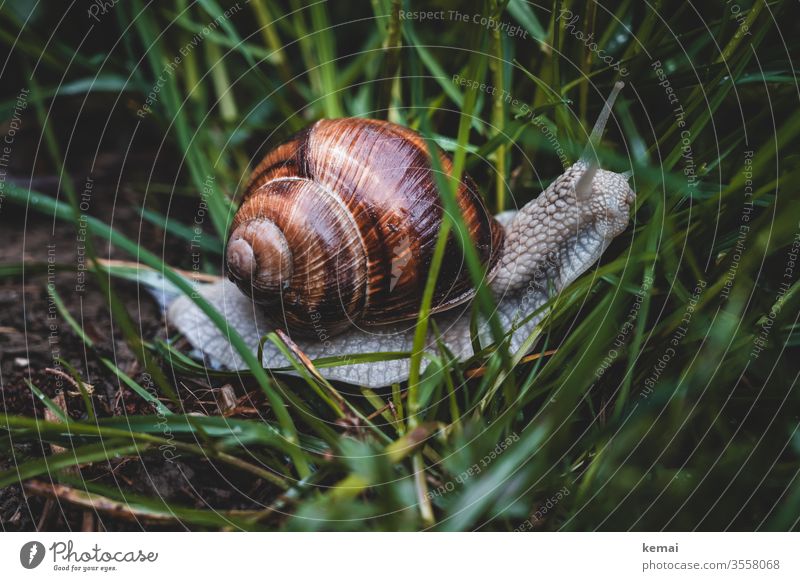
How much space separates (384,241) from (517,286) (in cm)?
23

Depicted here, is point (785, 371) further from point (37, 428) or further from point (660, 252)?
point (37, 428)

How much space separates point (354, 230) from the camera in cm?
88

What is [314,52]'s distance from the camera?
1209 mm

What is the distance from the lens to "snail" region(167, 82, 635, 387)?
875mm

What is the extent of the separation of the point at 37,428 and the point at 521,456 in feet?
1.88

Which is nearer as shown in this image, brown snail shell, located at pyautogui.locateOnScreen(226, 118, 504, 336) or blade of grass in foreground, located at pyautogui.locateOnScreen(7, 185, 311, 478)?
blade of grass in foreground, located at pyautogui.locateOnScreen(7, 185, 311, 478)
